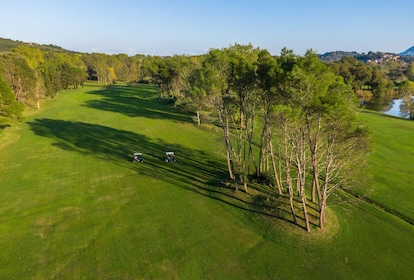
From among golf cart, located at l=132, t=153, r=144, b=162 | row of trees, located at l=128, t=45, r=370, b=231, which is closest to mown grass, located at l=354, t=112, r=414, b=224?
row of trees, located at l=128, t=45, r=370, b=231

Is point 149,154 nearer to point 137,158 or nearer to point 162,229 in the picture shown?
point 137,158

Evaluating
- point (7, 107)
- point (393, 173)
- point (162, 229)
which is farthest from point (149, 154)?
point (393, 173)

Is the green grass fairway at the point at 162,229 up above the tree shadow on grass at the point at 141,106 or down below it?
below

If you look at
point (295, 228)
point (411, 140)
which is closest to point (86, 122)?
point (295, 228)

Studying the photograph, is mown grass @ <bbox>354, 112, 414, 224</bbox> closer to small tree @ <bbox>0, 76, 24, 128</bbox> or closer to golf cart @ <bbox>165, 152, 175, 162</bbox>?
golf cart @ <bbox>165, 152, 175, 162</bbox>

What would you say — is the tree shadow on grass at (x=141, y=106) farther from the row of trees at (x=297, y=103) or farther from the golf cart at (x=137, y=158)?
the row of trees at (x=297, y=103)

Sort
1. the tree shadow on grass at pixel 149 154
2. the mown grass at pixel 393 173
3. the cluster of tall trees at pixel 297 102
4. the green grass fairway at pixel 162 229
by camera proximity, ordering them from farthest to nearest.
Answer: the tree shadow on grass at pixel 149 154, the mown grass at pixel 393 173, the cluster of tall trees at pixel 297 102, the green grass fairway at pixel 162 229

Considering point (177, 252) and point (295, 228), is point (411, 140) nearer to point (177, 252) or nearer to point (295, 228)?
point (295, 228)

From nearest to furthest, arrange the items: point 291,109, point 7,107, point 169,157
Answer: point 291,109 < point 169,157 < point 7,107

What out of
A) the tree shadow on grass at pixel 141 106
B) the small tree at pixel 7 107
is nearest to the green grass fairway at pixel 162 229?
the small tree at pixel 7 107
